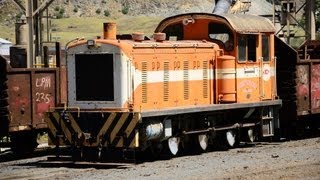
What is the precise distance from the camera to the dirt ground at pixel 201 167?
44.6ft

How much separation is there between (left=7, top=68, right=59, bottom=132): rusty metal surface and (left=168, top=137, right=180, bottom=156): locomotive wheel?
3.51 m

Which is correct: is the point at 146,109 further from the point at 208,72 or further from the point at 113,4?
the point at 113,4

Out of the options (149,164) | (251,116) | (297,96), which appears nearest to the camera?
(149,164)

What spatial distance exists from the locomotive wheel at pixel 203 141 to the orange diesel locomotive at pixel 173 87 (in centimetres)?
2

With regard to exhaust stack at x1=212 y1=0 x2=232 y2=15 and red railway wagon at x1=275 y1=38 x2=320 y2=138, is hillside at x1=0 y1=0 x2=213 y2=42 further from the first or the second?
red railway wagon at x1=275 y1=38 x2=320 y2=138

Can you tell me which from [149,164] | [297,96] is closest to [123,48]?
[149,164]

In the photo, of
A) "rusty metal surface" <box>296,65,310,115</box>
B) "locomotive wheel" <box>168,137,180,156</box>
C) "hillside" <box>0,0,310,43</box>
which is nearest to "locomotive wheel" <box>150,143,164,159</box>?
"locomotive wheel" <box>168,137,180,156</box>

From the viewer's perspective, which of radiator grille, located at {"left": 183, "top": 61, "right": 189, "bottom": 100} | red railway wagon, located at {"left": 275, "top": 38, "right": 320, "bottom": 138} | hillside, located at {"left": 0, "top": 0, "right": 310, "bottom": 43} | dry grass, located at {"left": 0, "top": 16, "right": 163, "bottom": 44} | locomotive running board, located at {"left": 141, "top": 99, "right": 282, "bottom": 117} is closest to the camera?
locomotive running board, located at {"left": 141, "top": 99, "right": 282, "bottom": 117}

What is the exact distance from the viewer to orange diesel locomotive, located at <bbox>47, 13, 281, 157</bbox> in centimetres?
1597

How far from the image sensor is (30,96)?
18.4m

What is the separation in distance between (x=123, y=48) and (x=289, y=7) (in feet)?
96.7

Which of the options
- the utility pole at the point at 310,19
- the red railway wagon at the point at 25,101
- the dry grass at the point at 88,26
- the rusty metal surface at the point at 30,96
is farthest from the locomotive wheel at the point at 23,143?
the dry grass at the point at 88,26

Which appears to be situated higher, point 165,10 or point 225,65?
point 165,10

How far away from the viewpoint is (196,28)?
18.7m
